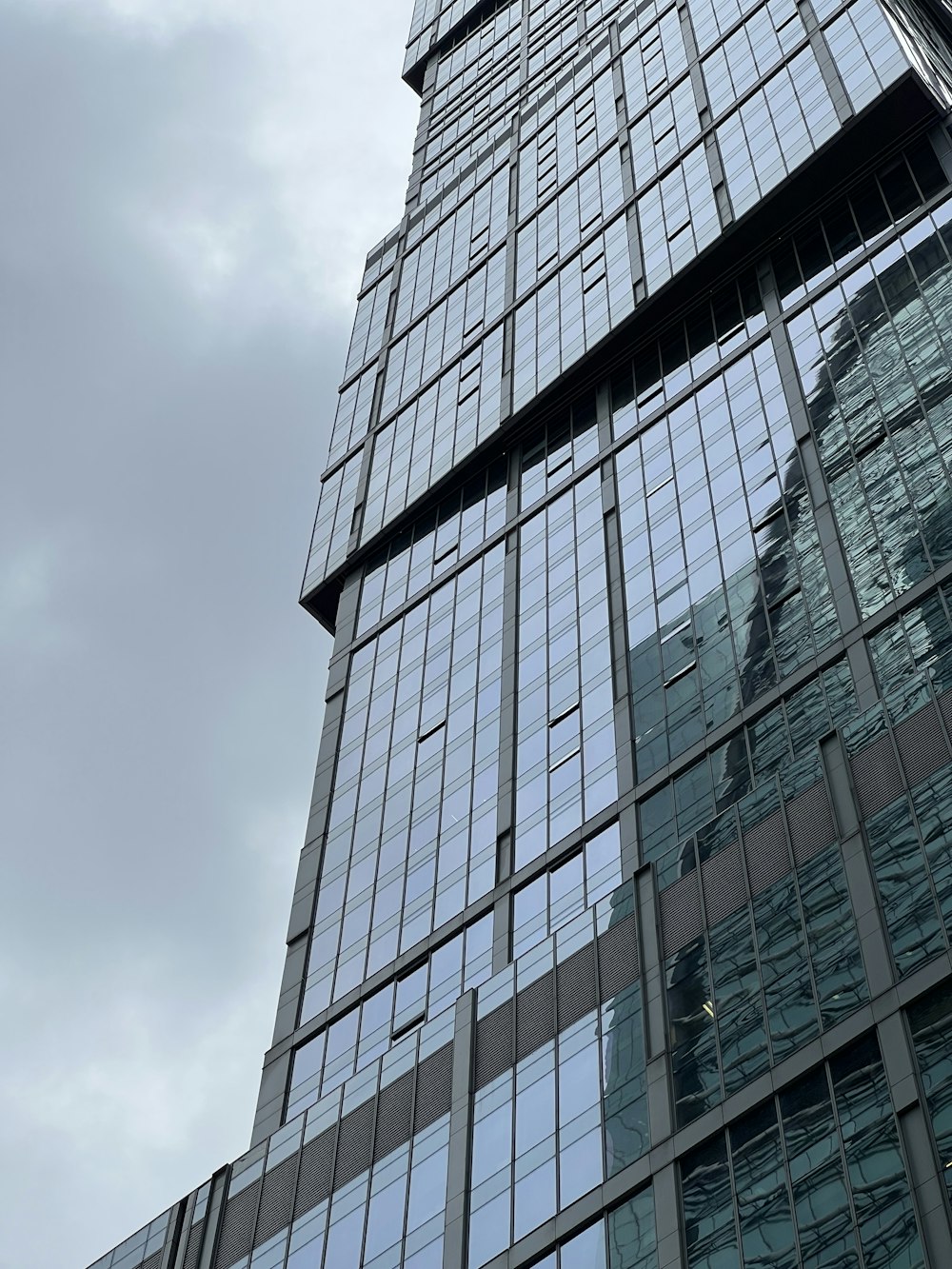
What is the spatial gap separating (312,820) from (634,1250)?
106 feet

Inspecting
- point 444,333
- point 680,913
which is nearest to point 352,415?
point 444,333

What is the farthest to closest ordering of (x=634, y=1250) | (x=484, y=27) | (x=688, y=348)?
(x=484, y=27) < (x=688, y=348) < (x=634, y=1250)

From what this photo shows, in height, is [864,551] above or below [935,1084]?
above

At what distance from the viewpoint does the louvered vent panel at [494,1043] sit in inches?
1978

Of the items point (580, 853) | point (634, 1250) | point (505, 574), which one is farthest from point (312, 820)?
point (634, 1250)

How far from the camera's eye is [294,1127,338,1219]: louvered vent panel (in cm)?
5262

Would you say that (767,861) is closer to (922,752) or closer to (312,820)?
(922,752)

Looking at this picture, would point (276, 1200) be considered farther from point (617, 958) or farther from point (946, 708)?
point (946, 708)

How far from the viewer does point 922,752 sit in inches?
1735

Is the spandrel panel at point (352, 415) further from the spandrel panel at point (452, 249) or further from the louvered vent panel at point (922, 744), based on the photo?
the louvered vent panel at point (922, 744)

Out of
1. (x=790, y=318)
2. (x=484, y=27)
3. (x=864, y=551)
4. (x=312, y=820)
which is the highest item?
(x=484, y=27)

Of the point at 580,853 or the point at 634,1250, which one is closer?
the point at 634,1250

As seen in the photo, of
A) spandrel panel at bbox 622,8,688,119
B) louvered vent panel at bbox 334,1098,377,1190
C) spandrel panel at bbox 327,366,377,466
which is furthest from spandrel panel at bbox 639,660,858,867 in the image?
spandrel panel at bbox 622,8,688,119

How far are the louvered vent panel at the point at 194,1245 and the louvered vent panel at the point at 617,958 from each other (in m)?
16.2
